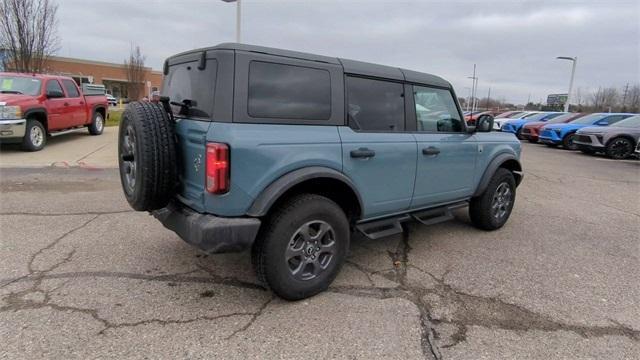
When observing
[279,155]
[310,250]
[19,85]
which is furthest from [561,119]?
[19,85]

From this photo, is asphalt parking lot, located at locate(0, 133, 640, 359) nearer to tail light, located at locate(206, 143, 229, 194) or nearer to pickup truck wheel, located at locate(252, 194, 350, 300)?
pickup truck wheel, located at locate(252, 194, 350, 300)

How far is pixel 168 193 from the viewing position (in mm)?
3070

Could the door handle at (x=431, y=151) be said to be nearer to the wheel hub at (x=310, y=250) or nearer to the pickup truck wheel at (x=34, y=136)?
the wheel hub at (x=310, y=250)

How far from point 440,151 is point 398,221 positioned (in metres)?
0.85

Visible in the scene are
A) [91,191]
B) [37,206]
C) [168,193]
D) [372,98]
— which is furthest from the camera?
[91,191]

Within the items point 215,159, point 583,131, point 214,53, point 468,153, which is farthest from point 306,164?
point 583,131

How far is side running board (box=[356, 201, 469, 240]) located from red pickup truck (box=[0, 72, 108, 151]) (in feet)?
29.5

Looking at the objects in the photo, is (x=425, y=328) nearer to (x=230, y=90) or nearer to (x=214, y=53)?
(x=230, y=90)

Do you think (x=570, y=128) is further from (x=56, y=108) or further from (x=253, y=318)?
(x=56, y=108)

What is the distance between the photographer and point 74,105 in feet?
37.1

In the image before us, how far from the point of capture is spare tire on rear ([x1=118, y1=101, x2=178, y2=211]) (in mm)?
2883

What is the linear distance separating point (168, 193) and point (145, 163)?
0.31m

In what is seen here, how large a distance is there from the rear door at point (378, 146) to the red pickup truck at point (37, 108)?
884cm

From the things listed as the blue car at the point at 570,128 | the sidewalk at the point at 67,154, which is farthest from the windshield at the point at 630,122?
the sidewalk at the point at 67,154
